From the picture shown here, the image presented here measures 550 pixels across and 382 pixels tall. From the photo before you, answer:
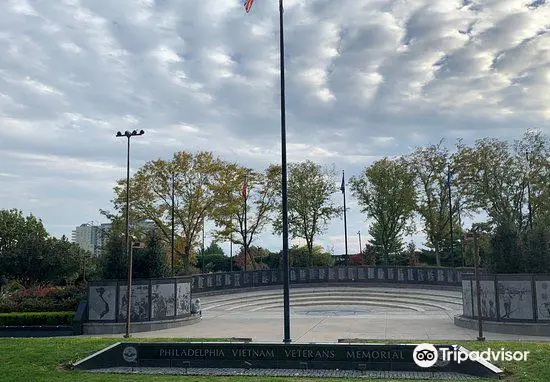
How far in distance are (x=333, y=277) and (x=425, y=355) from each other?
28.3m

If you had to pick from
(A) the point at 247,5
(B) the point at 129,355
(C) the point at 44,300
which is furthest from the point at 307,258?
(B) the point at 129,355

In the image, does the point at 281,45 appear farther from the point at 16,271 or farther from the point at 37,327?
the point at 16,271

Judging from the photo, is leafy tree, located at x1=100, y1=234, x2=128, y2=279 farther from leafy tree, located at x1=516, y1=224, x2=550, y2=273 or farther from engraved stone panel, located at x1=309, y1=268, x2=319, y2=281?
engraved stone panel, located at x1=309, y1=268, x2=319, y2=281

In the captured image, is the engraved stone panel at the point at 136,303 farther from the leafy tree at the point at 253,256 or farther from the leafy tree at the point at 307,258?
the leafy tree at the point at 253,256

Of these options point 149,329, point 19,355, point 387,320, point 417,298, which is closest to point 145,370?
point 19,355

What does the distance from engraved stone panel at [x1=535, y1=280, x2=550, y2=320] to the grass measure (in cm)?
556

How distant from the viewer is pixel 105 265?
22906 millimetres

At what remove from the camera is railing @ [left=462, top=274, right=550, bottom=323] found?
18.8 meters

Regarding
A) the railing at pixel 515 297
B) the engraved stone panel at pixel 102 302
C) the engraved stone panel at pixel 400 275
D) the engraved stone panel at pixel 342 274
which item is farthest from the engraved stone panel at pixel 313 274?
the engraved stone panel at pixel 102 302

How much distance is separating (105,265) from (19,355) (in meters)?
8.94

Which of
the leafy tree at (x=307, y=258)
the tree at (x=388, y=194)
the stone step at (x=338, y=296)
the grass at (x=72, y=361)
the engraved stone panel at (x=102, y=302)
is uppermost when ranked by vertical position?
the tree at (x=388, y=194)

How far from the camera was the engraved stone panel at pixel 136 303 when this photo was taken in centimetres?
2161

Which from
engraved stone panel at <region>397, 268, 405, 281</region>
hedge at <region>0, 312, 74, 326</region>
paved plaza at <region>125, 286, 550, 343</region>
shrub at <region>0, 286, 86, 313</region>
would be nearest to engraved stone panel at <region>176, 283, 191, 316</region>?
paved plaza at <region>125, 286, 550, 343</region>

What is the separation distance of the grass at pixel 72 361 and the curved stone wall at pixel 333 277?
2002 cm
